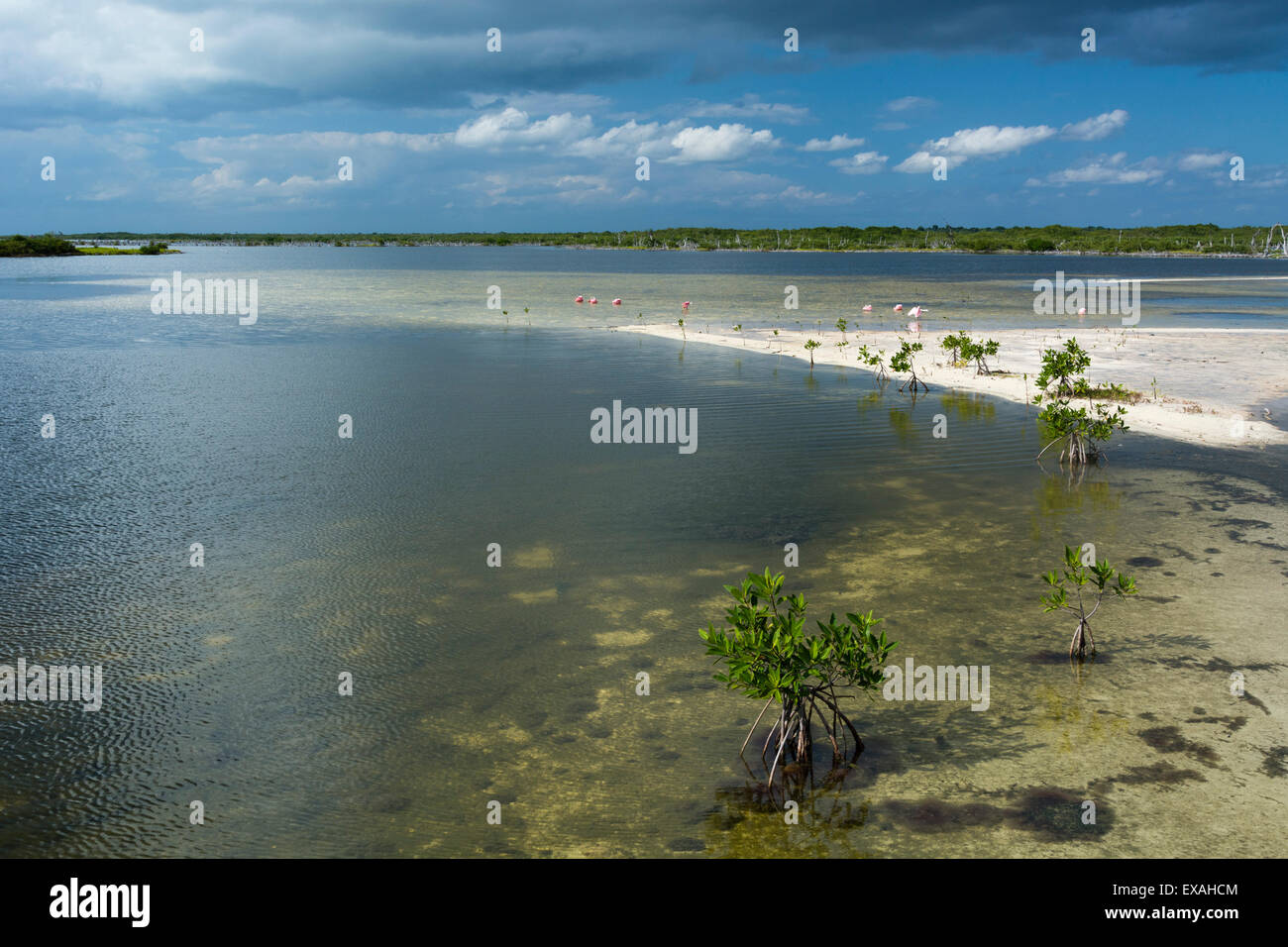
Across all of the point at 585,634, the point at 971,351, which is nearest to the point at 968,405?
the point at 971,351

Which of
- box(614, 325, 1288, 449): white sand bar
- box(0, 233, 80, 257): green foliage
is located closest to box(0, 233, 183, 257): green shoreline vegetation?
box(0, 233, 80, 257): green foliage

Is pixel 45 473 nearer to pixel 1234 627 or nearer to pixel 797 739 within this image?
pixel 797 739

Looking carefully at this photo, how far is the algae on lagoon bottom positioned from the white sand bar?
2.77m

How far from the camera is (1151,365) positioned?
32.1 m

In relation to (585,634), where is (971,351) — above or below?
above

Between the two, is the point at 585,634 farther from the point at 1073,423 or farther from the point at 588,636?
the point at 1073,423

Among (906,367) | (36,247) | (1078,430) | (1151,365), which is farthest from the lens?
(36,247)

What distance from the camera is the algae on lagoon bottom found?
321 inches

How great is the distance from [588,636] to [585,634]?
0.08 metres

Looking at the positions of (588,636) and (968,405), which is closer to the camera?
(588,636)

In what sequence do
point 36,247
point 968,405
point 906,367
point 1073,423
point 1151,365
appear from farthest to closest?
point 36,247 → point 1151,365 → point 906,367 → point 968,405 → point 1073,423

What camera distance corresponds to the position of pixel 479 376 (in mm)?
31672
